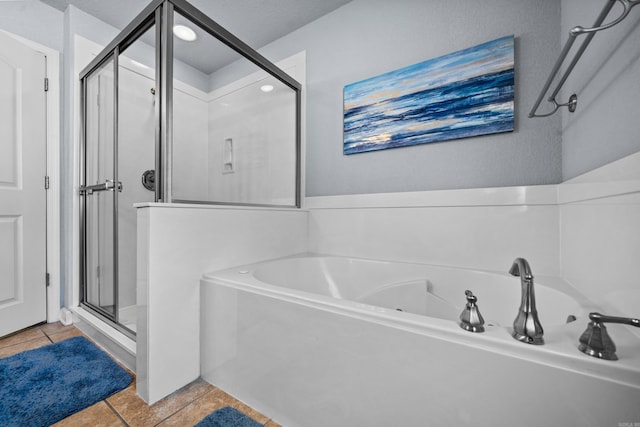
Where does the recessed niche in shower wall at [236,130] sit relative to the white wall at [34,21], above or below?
below

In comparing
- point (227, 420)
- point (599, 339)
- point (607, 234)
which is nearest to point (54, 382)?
point (227, 420)

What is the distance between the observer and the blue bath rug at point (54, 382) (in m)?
0.98

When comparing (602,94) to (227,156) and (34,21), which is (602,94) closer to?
(227,156)

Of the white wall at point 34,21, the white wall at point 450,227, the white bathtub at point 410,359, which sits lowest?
the white bathtub at point 410,359

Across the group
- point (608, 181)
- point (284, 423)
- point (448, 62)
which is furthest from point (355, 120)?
point (284, 423)

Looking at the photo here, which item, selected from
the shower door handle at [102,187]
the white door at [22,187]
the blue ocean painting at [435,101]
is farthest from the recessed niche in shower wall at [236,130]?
the white door at [22,187]

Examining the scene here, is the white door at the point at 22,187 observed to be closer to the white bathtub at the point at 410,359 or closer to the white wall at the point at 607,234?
the white bathtub at the point at 410,359

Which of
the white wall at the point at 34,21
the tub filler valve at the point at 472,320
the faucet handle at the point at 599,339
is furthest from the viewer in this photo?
the white wall at the point at 34,21

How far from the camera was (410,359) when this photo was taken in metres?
0.70

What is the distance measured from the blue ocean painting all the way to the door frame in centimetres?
206

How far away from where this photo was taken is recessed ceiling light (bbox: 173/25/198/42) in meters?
1.27

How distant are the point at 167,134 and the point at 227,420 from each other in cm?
118

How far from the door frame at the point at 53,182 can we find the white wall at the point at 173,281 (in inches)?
53.9

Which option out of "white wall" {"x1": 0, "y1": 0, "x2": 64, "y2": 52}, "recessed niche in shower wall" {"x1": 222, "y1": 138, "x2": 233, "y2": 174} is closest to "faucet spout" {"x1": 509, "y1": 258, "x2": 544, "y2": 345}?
"recessed niche in shower wall" {"x1": 222, "y1": 138, "x2": 233, "y2": 174}
